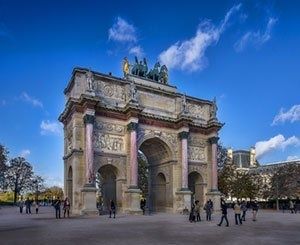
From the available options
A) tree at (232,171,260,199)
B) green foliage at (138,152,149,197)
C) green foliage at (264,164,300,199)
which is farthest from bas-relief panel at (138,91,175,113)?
green foliage at (264,164,300,199)

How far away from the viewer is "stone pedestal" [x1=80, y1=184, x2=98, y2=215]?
29.6 m

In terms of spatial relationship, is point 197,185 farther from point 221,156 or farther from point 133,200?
point 221,156

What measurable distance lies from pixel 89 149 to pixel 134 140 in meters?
4.70

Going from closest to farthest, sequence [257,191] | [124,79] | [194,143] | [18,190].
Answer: [124,79]
[194,143]
[257,191]
[18,190]

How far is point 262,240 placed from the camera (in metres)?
13.5

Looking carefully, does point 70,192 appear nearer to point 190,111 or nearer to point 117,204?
point 117,204

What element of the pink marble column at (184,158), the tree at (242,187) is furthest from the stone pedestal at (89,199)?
the tree at (242,187)

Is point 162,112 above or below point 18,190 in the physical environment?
above

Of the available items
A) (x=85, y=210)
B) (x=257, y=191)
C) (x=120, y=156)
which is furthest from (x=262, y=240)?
(x=257, y=191)

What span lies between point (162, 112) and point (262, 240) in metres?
25.3

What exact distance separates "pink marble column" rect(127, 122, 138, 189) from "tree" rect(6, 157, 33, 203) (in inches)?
1652

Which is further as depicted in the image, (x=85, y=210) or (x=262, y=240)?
(x=85, y=210)

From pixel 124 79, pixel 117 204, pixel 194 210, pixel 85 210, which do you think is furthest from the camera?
pixel 124 79

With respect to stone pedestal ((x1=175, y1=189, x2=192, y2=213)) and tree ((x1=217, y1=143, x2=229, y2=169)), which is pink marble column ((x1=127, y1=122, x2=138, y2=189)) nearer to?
stone pedestal ((x1=175, y1=189, x2=192, y2=213))
